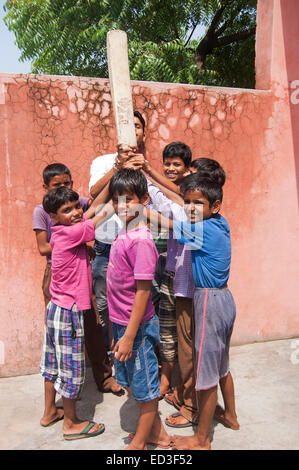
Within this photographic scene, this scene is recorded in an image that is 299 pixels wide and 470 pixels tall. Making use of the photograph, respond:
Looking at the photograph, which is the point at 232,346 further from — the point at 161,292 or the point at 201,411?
the point at 201,411

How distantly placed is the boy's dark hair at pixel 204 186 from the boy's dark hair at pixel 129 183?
0.24 metres

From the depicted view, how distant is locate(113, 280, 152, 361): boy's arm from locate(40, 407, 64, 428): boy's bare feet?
33.4 inches

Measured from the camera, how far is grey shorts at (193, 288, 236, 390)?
7.00 feet

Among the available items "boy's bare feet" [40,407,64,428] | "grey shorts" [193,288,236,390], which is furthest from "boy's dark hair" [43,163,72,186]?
"boy's bare feet" [40,407,64,428]

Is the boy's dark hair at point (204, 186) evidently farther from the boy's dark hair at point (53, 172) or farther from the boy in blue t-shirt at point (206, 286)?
the boy's dark hair at point (53, 172)

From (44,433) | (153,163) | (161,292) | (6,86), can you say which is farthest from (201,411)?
(6,86)

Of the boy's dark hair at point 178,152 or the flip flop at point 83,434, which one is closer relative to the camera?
the flip flop at point 83,434

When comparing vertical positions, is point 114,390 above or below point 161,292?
below

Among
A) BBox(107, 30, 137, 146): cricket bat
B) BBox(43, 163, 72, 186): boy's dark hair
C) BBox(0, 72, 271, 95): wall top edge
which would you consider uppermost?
BBox(0, 72, 271, 95): wall top edge

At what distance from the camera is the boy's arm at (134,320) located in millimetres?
1975

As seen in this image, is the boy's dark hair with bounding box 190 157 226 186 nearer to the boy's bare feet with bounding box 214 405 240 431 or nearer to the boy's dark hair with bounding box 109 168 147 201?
the boy's dark hair with bounding box 109 168 147 201

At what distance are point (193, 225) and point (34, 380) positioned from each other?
1.90 meters

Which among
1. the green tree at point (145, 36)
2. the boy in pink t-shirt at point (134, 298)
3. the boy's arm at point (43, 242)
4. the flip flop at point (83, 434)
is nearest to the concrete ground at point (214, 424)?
the flip flop at point (83, 434)

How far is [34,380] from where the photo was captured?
310cm
